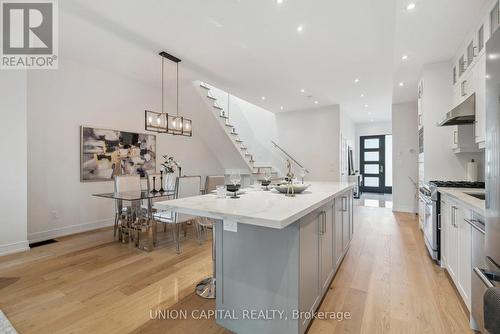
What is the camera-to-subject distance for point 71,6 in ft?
8.43

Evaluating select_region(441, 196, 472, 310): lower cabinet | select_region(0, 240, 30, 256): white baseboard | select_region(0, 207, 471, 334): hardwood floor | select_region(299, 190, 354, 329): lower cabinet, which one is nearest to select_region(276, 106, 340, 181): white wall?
select_region(0, 207, 471, 334): hardwood floor

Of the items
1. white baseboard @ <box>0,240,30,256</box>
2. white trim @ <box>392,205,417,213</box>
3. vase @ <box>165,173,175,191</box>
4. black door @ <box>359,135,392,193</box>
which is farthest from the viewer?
black door @ <box>359,135,392,193</box>

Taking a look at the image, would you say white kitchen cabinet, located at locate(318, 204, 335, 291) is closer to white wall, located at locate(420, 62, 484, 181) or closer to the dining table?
the dining table

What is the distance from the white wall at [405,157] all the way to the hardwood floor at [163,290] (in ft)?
8.90

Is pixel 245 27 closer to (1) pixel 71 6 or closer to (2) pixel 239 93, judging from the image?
(1) pixel 71 6

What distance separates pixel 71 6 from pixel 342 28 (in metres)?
3.24

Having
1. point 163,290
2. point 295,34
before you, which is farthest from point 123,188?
point 295,34

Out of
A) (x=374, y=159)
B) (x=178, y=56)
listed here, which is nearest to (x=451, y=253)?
(x=178, y=56)

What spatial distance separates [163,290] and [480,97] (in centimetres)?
384

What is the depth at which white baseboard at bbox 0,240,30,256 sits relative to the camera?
2998 millimetres

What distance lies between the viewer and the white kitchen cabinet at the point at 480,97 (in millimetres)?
2355

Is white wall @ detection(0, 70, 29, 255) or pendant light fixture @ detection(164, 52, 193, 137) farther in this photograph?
pendant light fixture @ detection(164, 52, 193, 137)

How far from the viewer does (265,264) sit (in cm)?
147

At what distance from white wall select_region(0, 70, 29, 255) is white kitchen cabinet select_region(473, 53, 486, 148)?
5.68 meters
